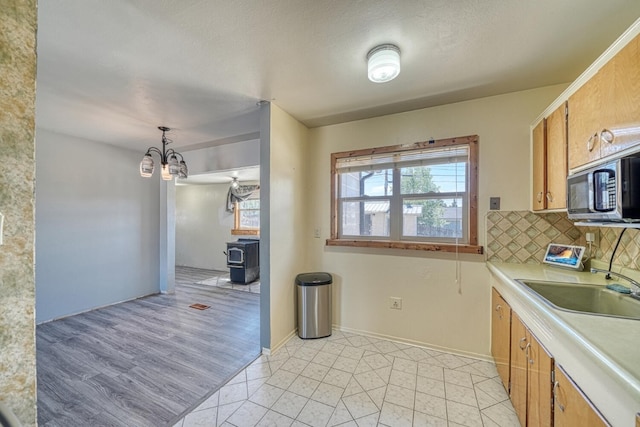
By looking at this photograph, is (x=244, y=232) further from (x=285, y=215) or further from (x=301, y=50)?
(x=301, y=50)

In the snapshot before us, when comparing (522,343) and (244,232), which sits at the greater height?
(244,232)

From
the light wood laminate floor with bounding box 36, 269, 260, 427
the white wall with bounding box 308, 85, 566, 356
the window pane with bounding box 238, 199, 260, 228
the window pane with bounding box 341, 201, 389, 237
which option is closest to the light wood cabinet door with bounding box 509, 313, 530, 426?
the white wall with bounding box 308, 85, 566, 356

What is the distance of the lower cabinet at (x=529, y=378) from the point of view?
1161 mm

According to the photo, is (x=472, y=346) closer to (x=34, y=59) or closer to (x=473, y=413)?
(x=473, y=413)

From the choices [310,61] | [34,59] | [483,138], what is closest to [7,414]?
[34,59]

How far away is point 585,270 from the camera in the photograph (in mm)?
1832

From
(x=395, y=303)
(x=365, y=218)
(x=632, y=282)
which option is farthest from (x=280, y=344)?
(x=632, y=282)

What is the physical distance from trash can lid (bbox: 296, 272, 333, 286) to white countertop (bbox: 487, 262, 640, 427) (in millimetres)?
1714

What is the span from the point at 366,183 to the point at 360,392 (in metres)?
1.97

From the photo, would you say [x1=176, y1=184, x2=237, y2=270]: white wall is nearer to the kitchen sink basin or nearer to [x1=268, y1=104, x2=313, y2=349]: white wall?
[x1=268, y1=104, x2=313, y2=349]: white wall

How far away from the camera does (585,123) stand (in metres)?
1.37

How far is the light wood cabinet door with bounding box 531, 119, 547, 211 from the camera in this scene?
1.85 m

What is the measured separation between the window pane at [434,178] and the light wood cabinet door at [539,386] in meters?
1.44

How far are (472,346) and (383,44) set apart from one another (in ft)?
8.65
